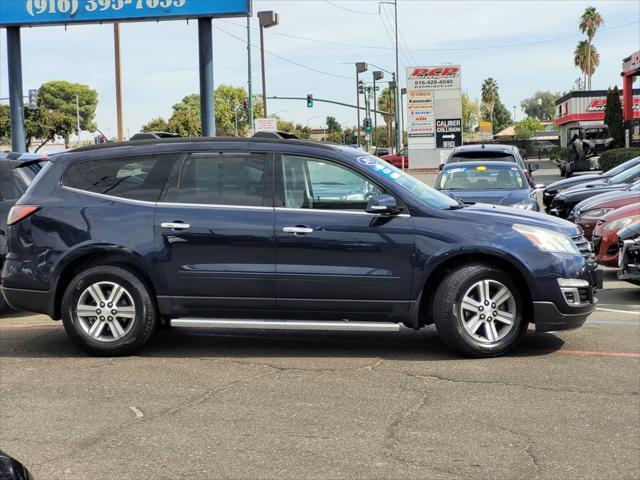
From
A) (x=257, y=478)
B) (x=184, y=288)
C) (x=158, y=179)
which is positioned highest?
(x=158, y=179)

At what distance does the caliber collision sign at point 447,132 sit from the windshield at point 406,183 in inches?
1483

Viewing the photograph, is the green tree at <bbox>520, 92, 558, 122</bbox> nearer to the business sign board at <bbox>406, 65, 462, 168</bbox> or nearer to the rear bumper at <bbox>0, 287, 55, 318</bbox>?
the business sign board at <bbox>406, 65, 462, 168</bbox>

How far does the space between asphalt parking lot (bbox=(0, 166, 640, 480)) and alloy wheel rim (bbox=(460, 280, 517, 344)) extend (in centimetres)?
24

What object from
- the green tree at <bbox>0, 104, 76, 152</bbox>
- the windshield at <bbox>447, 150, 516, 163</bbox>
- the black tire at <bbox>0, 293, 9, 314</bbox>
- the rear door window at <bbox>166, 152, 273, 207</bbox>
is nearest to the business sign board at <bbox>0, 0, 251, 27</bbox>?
the windshield at <bbox>447, 150, 516, 163</bbox>

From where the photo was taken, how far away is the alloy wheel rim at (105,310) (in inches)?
255

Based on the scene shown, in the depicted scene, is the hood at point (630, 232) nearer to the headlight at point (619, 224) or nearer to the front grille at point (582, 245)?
the headlight at point (619, 224)

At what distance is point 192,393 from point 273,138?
7.92 feet

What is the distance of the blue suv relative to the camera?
20.4 feet

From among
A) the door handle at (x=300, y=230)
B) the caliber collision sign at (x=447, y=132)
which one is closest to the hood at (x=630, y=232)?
the door handle at (x=300, y=230)

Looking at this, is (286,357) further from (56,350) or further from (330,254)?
(56,350)

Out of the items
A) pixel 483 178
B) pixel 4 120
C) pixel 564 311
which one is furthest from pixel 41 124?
pixel 564 311

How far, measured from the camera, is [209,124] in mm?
19625

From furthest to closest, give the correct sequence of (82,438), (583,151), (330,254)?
(583,151), (330,254), (82,438)

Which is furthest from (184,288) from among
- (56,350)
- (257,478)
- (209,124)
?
(209,124)
